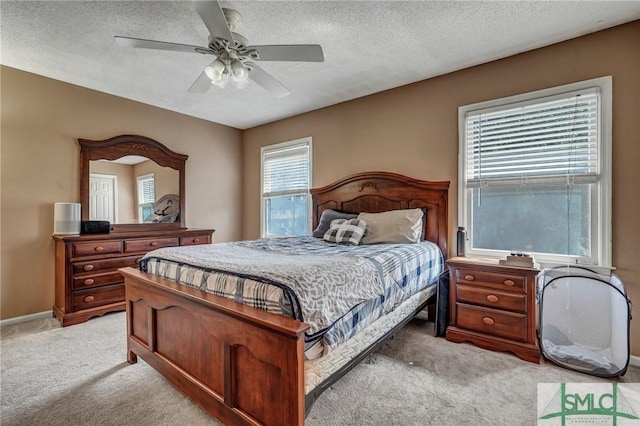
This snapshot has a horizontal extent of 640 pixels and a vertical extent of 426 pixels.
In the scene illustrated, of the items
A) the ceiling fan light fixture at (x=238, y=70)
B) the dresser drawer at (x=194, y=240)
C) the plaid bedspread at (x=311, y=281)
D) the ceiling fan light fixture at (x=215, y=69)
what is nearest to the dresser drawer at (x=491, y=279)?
the plaid bedspread at (x=311, y=281)

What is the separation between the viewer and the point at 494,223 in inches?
115

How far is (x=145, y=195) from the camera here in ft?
13.3

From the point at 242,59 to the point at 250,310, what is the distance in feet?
5.83

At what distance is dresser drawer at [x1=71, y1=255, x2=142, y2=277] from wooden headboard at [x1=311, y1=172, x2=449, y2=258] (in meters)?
2.32

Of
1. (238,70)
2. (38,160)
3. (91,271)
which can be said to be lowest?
(91,271)

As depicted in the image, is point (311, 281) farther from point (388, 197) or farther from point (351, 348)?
point (388, 197)

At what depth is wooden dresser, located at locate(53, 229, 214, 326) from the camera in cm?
304

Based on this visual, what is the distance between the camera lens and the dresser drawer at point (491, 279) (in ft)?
7.67

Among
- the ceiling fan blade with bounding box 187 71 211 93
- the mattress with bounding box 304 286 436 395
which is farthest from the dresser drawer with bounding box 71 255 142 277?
the mattress with bounding box 304 286 436 395

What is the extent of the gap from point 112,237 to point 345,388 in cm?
300

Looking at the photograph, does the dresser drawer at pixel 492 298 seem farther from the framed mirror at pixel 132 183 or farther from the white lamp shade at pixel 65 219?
the white lamp shade at pixel 65 219

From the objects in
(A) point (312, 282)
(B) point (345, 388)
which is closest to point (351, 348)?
(B) point (345, 388)

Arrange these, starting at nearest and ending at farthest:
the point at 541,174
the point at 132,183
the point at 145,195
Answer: the point at 541,174 < the point at 132,183 < the point at 145,195

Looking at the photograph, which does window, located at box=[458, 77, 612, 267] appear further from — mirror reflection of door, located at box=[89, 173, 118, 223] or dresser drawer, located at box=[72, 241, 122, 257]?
mirror reflection of door, located at box=[89, 173, 118, 223]
